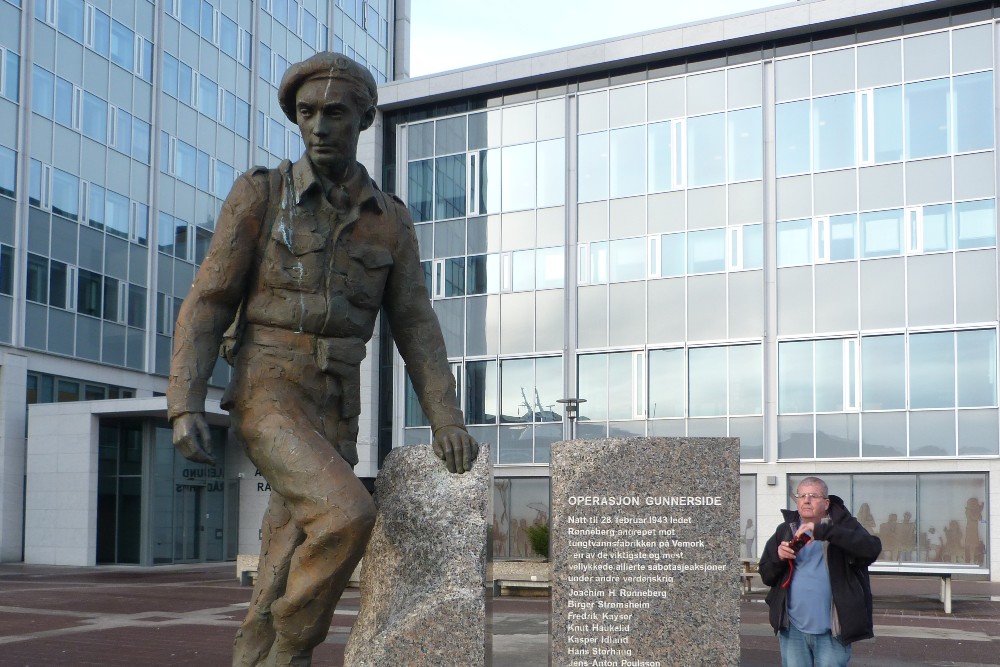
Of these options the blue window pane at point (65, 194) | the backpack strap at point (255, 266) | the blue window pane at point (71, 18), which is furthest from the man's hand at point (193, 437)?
the blue window pane at point (71, 18)

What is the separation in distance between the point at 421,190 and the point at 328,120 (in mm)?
28817

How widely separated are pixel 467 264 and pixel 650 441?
2502 centimetres

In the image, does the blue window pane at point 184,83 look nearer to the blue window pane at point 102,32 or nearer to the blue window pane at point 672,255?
the blue window pane at point 102,32

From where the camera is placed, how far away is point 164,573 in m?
27.8

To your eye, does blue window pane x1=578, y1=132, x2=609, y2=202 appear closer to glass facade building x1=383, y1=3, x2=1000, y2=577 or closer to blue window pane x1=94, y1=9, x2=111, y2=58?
glass facade building x1=383, y1=3, x2=1000, y2=577

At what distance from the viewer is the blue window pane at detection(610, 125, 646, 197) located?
2994 centimetres

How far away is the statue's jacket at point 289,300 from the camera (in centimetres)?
459

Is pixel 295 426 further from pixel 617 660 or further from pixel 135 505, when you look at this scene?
pixel 135 505

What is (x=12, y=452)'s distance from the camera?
2988cm

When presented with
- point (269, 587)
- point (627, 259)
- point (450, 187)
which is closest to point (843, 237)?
point (627, 259)

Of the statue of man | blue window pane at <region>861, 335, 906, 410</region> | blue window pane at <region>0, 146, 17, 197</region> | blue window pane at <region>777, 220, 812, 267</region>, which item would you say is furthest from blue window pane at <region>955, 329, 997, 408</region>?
the statue of man

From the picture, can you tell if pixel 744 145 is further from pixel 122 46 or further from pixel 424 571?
pixel 424 571

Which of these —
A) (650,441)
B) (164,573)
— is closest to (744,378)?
(164,573)

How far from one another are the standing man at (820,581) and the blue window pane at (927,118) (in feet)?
73.7
